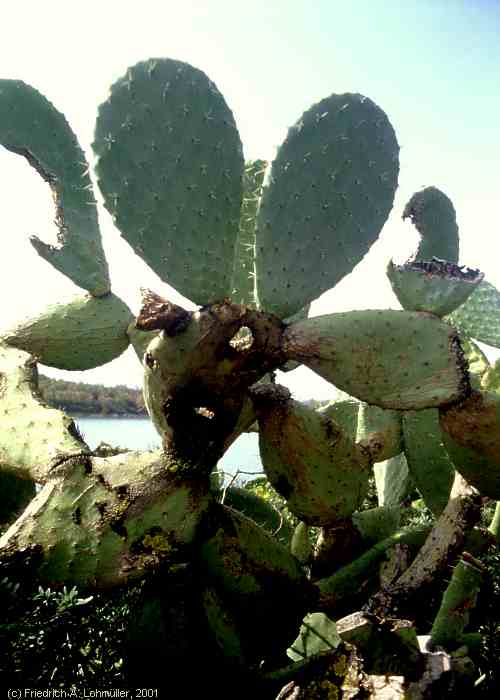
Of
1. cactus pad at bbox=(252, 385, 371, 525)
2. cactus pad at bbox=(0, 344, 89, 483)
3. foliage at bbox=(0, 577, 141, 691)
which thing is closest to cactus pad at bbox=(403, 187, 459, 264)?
cactus pad at bbox=(252, 385, 371, 525)

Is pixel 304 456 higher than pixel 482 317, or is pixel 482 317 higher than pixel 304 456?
Result: pixel 482 317

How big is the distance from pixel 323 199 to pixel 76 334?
85 centimetres

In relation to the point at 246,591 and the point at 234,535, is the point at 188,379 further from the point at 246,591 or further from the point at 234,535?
the point at 246,591

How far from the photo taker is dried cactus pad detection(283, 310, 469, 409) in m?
1.47

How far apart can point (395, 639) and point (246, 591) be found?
0.39m

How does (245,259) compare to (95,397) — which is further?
(95,397)

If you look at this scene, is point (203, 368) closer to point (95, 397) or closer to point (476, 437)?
point (476, 437)

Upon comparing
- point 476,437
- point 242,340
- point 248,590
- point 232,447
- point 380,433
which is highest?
point 242,340

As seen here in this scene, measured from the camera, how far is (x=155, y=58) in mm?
1505

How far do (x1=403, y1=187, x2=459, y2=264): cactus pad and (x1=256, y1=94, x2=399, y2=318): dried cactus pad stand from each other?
0.90ft

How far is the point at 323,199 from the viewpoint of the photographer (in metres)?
1.66

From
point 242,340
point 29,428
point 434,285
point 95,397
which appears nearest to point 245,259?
point 242,340

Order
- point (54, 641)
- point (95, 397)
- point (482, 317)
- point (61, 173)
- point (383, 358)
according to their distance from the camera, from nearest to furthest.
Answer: point (54, 641)
point (383, 358)
point (61, 173)
point (482, 317)
point (95, 397)

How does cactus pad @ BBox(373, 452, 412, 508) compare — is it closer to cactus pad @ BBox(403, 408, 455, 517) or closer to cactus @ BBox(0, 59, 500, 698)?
cactus pad @ BBox(403, 408, 455, 517)
